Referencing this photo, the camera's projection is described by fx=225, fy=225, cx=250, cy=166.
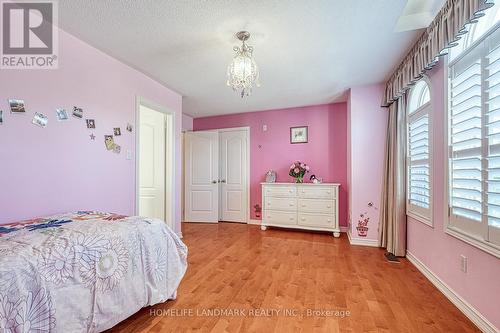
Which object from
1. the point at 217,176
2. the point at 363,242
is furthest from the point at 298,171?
the point at 217,176

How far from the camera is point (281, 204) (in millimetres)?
4199

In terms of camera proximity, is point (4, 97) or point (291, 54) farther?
point (291, 54)

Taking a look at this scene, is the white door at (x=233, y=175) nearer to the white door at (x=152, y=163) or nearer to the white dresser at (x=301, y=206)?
the white dresser at (x=301, y=206)

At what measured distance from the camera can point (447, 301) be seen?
6.19ft

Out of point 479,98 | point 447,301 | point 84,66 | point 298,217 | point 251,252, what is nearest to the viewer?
point 479,98

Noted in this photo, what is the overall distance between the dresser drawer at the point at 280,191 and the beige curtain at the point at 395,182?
1.48 metres

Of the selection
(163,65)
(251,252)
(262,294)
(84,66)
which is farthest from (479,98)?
(84,66)

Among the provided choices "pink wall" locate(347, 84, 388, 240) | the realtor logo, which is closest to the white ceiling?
the realtor logo

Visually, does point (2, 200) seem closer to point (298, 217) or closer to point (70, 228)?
point (70, 228)

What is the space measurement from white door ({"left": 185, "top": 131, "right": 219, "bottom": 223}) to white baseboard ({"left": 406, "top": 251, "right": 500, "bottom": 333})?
11.8ft

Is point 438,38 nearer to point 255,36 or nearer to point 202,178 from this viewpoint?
point 255,36

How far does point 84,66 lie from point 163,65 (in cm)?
80

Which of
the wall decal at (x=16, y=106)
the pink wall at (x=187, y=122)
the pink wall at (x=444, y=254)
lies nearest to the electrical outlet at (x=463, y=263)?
the pink wall at (x=444, y=254)

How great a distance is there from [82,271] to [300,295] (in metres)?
1.66
